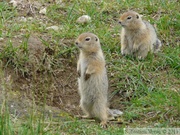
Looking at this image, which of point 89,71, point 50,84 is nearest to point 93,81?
point 89,71

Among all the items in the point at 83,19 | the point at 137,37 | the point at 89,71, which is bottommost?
the point at 89,71

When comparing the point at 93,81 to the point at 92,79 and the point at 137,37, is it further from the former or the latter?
the point at 137,37

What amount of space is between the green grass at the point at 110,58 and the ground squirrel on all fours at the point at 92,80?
237 millimetres

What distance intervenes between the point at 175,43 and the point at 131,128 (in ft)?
8.58

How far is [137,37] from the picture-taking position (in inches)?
317

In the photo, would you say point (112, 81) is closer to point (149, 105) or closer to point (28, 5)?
point (149, 105)

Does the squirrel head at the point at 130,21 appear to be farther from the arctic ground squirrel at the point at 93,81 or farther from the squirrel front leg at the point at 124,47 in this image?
the arctic ground squirrel at the point at 93,81

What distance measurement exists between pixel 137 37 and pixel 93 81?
5.42 feet

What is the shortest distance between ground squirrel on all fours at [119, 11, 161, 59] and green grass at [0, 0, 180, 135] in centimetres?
13

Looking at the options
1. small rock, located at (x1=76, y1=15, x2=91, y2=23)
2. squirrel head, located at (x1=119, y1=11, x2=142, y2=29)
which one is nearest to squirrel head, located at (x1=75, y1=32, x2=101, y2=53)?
squirrel head, located at (x1=119, y1=11, x2=142, y2=29)

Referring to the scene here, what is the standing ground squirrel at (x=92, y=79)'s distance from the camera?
668cm

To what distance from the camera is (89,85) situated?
6699 millimetres

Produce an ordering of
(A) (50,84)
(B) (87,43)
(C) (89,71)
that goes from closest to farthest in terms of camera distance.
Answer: (C) (89,71) → (B) (87,43) → (A) (50,84)

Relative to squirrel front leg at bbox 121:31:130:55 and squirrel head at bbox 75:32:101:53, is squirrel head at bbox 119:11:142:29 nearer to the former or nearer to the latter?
squirrel front leg at bbox 121:31:130:55
